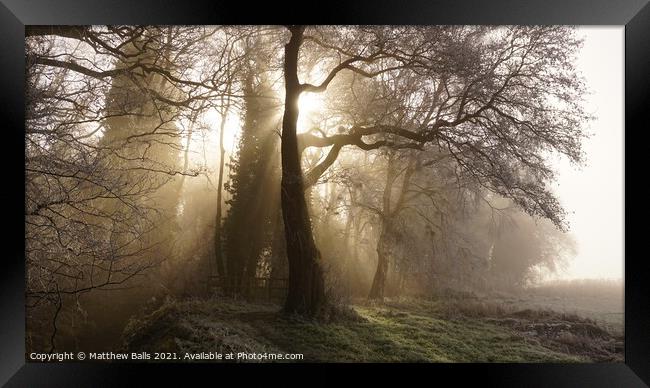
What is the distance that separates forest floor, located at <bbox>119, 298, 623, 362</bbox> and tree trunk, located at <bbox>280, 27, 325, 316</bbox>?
52 centimetres

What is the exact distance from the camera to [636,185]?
5.54 metres

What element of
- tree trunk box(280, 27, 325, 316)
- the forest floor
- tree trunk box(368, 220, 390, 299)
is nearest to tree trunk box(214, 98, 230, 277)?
the forest floor

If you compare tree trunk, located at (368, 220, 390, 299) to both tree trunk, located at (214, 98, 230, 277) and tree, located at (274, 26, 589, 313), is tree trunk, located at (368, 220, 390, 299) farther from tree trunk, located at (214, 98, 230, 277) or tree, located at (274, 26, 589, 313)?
tree trunk, located at (214, 98, 230, 277)

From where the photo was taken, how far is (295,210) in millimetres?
7211

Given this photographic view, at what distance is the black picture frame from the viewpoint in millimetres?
5246

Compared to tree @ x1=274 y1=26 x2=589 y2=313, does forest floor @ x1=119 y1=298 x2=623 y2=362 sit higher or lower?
lower
